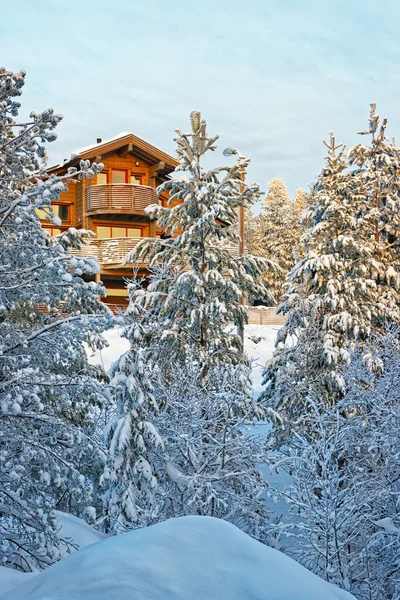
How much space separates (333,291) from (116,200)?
75.8 feet

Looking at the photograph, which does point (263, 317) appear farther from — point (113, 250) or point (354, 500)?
point (354, 500)

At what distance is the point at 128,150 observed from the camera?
3941 cm

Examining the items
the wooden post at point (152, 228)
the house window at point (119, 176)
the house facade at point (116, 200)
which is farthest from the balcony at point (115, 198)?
the wooden post at point (152, 228)

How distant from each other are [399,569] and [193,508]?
13.0 feet

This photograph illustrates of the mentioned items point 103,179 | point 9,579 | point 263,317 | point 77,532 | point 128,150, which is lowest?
point 77,532

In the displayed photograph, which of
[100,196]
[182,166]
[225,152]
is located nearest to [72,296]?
[182,166]

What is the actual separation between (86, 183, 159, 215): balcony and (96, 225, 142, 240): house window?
233cm

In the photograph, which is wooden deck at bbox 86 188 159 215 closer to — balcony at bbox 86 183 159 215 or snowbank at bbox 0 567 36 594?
balcony at bbox 86 183 159 215

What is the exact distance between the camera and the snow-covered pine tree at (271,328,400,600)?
9.69 metres

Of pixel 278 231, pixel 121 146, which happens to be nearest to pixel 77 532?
pixel 121 146

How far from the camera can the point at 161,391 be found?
15.0 metres

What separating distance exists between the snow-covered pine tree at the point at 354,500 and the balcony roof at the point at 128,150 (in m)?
25.3

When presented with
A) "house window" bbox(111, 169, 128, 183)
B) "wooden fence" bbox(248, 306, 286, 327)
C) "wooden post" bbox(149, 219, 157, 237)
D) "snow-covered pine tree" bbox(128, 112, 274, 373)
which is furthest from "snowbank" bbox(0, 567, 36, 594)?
"wooden fence" bbox(248, 306, 286, 327)

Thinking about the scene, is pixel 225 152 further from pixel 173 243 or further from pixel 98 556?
pixel 98 556
